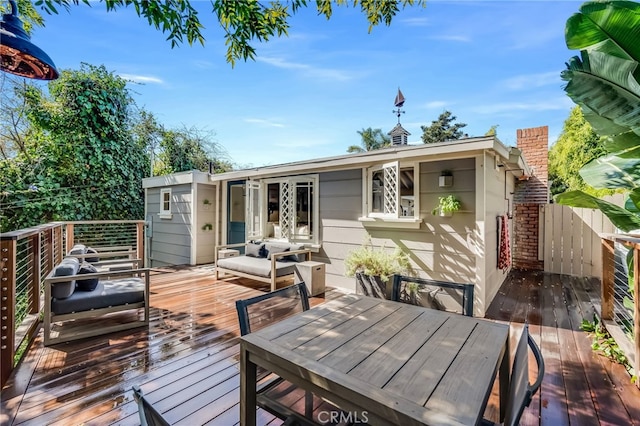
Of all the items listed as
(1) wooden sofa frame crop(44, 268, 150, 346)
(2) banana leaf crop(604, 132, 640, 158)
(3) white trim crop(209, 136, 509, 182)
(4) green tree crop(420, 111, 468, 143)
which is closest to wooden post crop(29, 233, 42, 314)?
(1) wooden sofa frame crop(44, 268, 150, 346)

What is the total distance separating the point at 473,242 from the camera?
159 inches

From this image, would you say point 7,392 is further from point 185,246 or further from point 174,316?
point 185,246

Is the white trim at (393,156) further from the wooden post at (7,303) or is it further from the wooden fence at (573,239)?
the wooden post at (7,303)

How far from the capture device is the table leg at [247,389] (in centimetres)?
151

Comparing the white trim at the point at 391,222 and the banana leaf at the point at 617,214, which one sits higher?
the banana leaf at the point at 617,214

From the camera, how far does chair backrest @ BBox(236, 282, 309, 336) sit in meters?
1.75

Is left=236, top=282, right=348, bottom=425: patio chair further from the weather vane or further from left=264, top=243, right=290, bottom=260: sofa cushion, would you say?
the weather vane

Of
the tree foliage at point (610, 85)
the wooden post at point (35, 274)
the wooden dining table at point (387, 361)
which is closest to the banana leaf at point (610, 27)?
the tree foliage at point (610, 85)

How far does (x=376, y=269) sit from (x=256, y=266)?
2.16m

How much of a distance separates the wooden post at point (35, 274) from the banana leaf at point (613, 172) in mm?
5071

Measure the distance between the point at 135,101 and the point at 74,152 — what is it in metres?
2.61

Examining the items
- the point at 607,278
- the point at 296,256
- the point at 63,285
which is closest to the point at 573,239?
the point at 607,278

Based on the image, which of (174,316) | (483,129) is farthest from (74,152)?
(483,129)

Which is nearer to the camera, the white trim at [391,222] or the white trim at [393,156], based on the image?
the white trim at [393,156]
